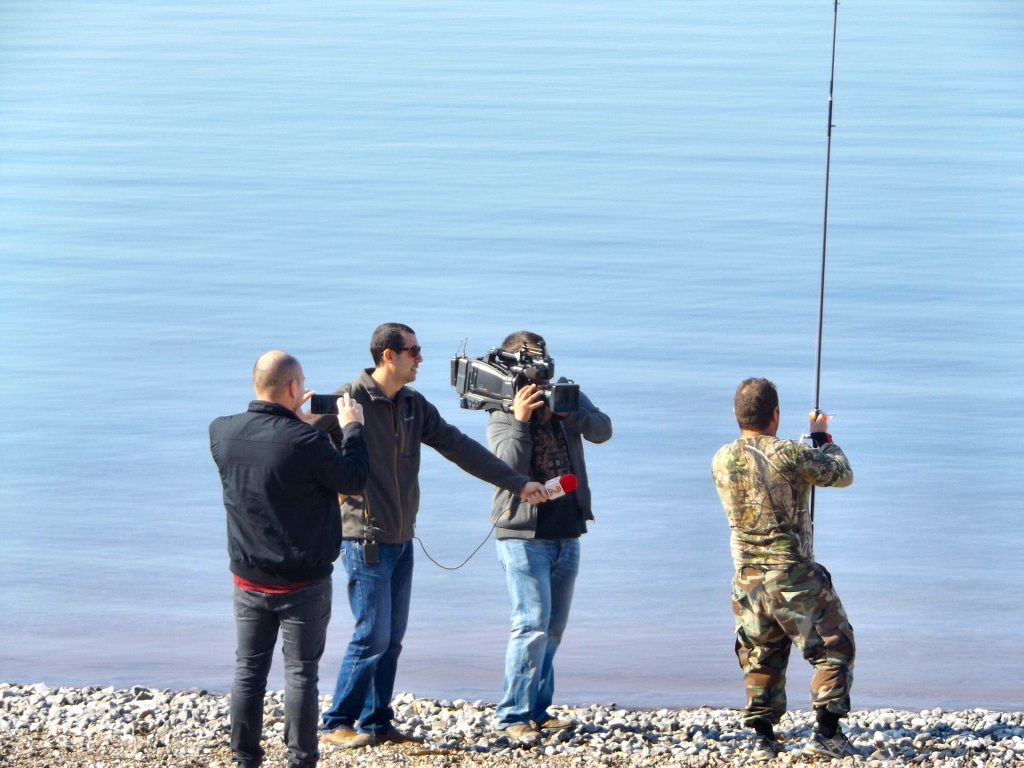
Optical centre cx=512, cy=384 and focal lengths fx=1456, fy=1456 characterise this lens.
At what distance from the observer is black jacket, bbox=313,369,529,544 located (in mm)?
4887

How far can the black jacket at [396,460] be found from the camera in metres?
4.89

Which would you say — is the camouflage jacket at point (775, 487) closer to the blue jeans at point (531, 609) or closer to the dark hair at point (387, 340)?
the blue jeans at point (531, 609)

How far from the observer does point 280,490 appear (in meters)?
4.25

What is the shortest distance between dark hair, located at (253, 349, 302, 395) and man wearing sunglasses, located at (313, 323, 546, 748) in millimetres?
469

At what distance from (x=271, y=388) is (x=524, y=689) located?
1517mm

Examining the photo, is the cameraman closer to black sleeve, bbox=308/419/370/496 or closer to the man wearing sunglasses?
the man wearing sunglasses

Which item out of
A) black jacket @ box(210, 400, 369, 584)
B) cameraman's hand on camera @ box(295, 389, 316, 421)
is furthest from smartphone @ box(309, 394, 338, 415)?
black jacket @ box(210, 400, 369, 584)

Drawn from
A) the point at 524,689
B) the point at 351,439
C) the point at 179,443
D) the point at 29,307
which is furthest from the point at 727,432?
the point at 29,307

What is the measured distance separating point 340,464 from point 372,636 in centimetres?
85

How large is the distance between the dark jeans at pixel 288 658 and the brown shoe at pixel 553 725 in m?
1.08

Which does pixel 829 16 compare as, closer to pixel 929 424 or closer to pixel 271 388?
pixel 929 424

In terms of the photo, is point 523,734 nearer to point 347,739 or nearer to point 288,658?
point 347,739

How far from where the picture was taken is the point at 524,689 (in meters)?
5.11

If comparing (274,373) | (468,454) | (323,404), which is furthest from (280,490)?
(468,454)
